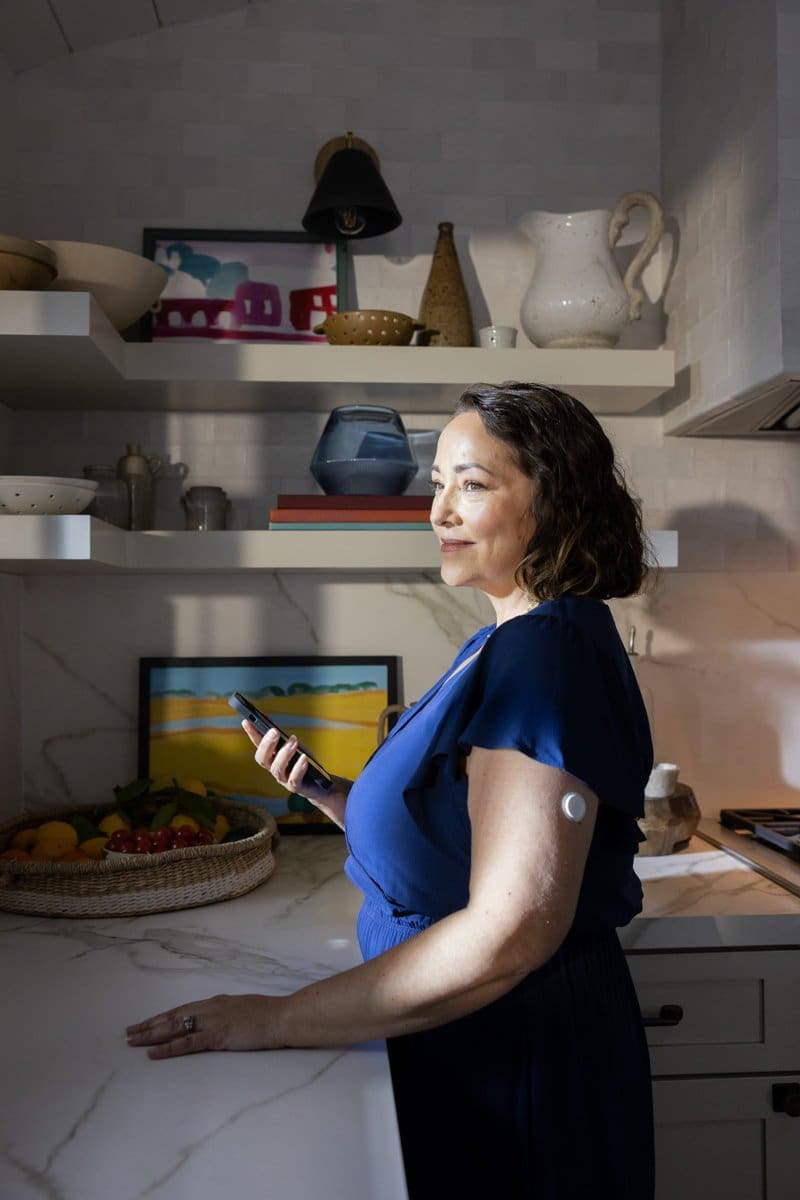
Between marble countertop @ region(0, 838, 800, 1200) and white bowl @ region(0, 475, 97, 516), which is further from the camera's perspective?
white bowl @ region(0, 475, 97, 516)

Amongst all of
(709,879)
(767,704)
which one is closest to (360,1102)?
(709,879)

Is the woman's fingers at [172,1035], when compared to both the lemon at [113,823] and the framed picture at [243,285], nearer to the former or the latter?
the lemon at [113,823]

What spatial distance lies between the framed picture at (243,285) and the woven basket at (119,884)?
1119 millimetres

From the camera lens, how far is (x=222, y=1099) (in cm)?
112

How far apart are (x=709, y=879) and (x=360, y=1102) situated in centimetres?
99

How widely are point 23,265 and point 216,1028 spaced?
1.23m

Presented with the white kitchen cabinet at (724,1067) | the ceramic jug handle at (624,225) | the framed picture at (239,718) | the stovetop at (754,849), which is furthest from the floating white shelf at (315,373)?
the white kitchen cabinet at (724,1067)

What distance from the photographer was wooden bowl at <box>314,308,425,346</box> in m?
2.10

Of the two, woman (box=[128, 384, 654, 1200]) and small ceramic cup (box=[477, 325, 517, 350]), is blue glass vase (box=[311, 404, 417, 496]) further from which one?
woman (box=[128, 384, 654, 1200])

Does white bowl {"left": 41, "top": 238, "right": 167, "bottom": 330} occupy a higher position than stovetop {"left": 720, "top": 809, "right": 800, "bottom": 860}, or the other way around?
white bowl {"left": 41, "top": 238, "right": 167, "bottom": 330}

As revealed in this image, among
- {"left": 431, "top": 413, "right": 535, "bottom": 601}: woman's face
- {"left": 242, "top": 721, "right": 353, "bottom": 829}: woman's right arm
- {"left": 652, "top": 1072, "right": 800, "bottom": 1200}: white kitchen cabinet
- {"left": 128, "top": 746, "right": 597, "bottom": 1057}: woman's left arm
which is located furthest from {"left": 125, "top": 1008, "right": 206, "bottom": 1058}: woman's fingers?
{"left": 652, "top": 1072, "right": 800, "bottom": 1200}: white kitchen cabinet

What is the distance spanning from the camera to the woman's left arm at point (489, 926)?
3.43 feet

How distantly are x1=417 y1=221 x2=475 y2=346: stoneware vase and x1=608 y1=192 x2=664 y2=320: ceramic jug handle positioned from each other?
319mm

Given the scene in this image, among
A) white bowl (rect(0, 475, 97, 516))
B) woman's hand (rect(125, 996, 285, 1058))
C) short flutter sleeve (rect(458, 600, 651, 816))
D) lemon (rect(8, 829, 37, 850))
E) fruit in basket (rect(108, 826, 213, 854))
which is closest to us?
short flutter sleeve (rect(458, 600, 651, 816))
